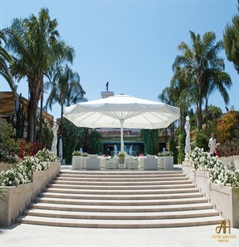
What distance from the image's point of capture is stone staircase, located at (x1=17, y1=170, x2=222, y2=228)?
25.3 feet

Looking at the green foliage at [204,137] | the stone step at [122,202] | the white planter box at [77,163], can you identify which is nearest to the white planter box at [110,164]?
the white planter box at [77,163]

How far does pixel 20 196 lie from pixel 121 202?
3.05 metres

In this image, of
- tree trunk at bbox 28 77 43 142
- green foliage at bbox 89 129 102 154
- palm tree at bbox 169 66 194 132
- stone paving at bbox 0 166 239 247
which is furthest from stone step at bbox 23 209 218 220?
green foliage at bbox 89 129 102 154

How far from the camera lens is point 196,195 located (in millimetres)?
9570

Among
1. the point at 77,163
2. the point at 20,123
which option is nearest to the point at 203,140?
the point at 77,163

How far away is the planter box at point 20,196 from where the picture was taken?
7.55 meters

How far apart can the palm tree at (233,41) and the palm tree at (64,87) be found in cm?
1684

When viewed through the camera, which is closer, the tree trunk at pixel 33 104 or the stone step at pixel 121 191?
the stone step at pixel 121 191

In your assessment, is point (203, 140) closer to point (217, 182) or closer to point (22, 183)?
point (217, 182)

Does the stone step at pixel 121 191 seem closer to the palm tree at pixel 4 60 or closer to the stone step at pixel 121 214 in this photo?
the stone step at pixel 121 214

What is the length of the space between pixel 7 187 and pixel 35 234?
176cm

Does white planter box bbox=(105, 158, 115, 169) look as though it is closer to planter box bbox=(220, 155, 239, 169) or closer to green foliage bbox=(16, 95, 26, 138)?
planter box bbox=(220, 155, 239, 169)

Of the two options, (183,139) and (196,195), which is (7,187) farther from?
(183,139)

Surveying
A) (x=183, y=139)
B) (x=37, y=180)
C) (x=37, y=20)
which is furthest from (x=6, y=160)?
(x=183, y=139)
